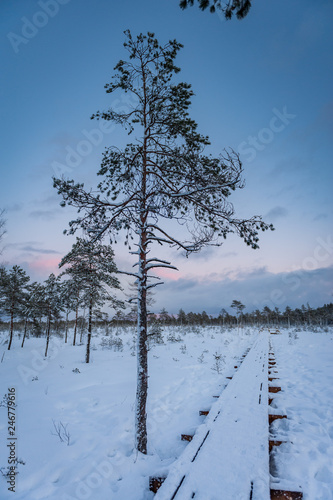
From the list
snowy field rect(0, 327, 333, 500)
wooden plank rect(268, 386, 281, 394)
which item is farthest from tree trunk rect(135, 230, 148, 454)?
wooden plank rect(268, 386, 281, 394)

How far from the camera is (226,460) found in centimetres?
324

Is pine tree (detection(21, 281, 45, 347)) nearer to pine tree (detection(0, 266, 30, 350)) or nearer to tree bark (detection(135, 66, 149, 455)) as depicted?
pine tree (detection(0, 266, 30, 350))

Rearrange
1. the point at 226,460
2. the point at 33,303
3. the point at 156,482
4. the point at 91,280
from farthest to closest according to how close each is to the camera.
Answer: the point at 33,303, the point at 91,280, the point at 226,460, the point at 156,482

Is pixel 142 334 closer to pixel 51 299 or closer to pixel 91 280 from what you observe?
pixel 91 280

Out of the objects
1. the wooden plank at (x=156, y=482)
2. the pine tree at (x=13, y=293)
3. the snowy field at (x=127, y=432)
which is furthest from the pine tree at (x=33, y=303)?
the wooden plank at (x=156, y=482)

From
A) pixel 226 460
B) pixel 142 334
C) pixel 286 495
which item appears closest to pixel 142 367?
pixel 142 334

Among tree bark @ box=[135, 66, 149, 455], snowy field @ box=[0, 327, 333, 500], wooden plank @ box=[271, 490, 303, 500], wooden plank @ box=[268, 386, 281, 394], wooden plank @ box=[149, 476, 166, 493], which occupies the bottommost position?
snowy field @ box=[0, 327, 333, 500]

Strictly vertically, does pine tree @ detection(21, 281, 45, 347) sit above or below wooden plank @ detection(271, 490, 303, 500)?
above

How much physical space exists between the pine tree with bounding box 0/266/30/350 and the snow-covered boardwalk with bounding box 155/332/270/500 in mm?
27705

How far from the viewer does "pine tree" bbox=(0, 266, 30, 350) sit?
25547 millimetres

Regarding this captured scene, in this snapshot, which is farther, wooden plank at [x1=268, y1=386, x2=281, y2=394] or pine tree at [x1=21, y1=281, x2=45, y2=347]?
pine tree at [x1=21, y1=281, x2=45, y2=347]

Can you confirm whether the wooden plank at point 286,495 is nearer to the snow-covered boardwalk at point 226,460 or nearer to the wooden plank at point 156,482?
the snow-covered boardwalk at point 226,460

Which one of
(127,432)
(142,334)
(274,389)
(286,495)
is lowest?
(127,432)

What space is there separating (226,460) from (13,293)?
29218 millimetres
